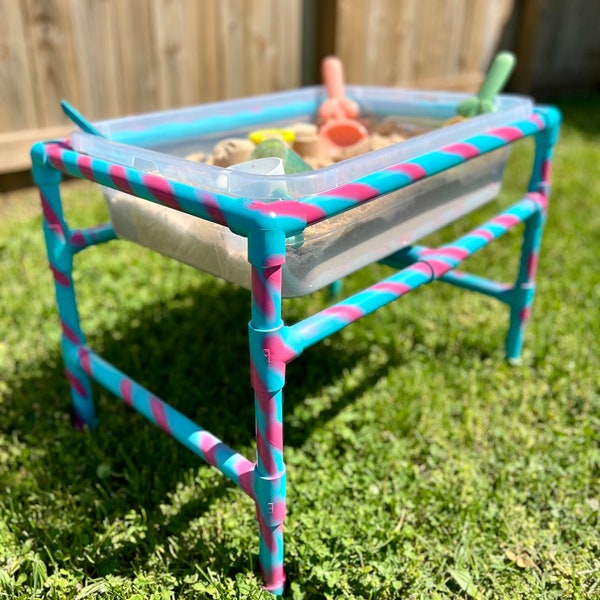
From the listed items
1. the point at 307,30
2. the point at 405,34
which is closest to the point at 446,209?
Answer: the point at 307,30

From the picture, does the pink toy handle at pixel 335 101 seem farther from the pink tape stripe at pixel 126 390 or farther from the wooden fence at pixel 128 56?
the wooden fence at pixel 128 56

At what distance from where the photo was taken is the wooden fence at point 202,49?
2582mm

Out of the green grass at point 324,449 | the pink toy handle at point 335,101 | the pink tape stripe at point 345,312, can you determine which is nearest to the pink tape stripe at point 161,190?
the pink tape stripe at point 345,312

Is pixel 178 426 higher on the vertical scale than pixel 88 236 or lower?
lower

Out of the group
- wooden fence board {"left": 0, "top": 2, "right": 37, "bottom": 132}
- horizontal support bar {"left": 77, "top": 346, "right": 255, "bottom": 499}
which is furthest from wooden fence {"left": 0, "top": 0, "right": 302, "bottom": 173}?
horizontal support bar {"left": 77, "top": 346, "right": 255, "bottom": 499}

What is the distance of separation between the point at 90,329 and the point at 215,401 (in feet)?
1.65

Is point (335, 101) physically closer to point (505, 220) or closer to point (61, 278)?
point (505, 220)

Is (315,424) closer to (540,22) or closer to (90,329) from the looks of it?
(90,329)

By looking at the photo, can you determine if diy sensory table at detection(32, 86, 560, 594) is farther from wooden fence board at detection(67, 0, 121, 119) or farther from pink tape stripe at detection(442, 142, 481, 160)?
wooden fence board at detection(67, 0, 121, 119)

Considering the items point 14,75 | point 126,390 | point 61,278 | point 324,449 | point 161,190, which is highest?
point 161,190

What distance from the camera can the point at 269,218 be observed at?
0.86 metres

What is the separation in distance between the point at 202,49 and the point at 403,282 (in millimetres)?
2183

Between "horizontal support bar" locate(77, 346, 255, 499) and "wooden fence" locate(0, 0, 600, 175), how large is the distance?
1.61m

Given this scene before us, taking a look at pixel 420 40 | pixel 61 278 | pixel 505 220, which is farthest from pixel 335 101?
pixel 420 40
